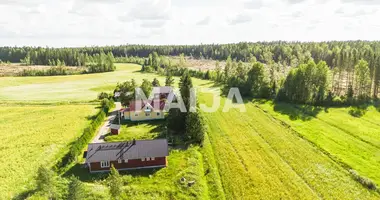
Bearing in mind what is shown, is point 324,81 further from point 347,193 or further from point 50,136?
point 50,136

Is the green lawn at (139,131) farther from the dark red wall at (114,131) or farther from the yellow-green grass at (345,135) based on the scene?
the yellow-green grass at (345,135)

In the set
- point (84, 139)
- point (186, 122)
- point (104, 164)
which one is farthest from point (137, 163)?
point (84, 139)

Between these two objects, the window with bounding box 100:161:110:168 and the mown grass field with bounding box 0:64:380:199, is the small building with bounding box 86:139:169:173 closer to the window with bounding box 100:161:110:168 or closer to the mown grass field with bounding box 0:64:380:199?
the window with bounding box 100:161:110:168

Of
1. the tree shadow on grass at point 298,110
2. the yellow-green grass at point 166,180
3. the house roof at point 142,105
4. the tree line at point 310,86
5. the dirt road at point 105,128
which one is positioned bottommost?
the yellow-green grass at point 166,180

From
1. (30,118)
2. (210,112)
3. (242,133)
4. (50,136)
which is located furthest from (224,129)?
(30,118)

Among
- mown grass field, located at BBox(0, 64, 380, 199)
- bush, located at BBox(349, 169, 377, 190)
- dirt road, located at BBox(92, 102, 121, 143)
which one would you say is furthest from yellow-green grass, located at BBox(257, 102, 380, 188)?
dirt road, located at BBox(92, 102, 121, 143)

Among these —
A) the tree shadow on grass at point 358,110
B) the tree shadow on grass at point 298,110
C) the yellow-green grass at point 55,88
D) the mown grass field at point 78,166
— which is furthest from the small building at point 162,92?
the tree shadow on grass at point 358,110

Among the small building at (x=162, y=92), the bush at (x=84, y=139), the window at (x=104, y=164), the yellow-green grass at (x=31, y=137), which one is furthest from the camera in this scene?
the small building at (x=162, y=92)

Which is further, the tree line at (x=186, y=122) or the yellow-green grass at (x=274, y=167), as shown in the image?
the tree line at (x=186, y=122)
